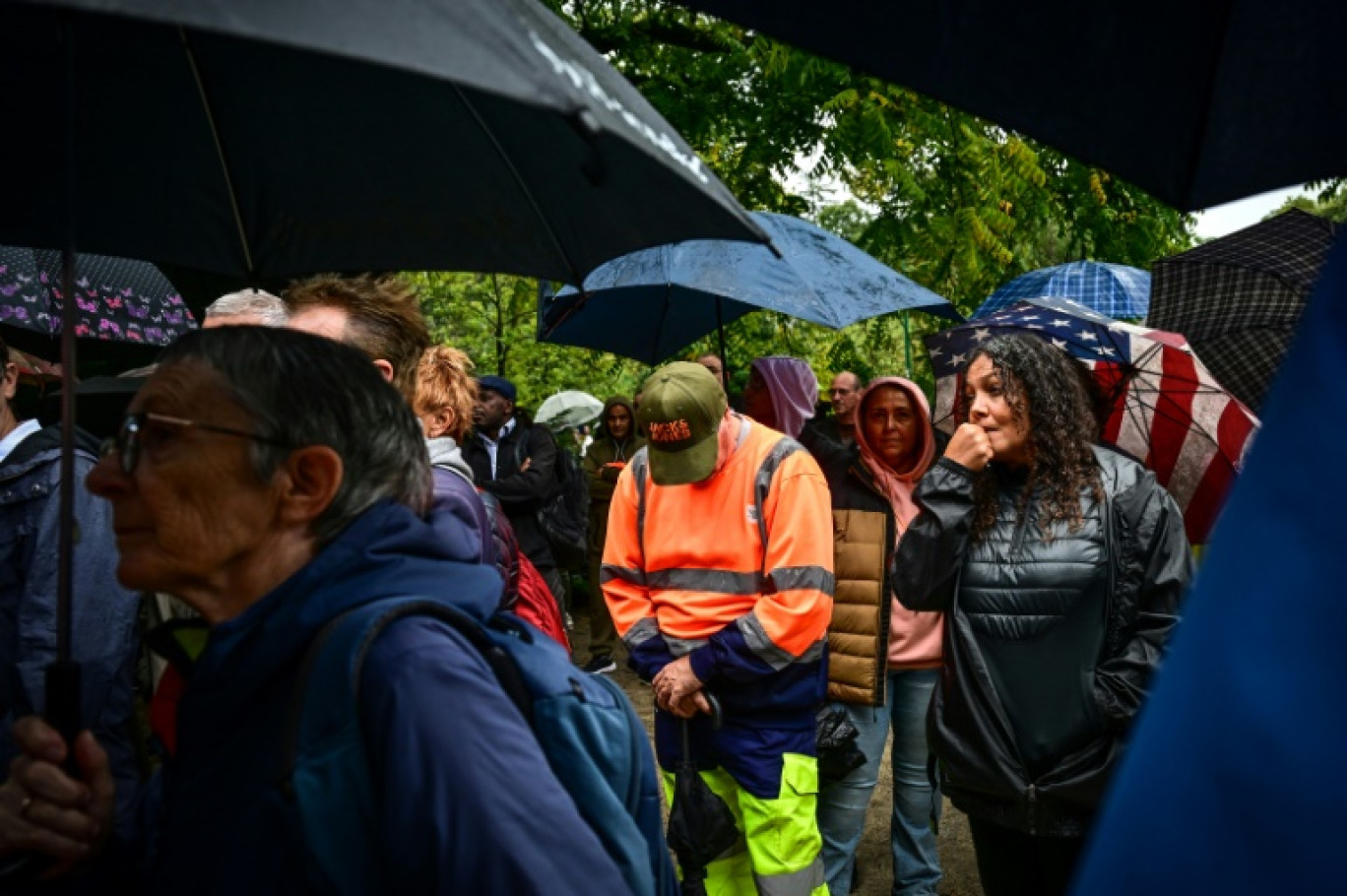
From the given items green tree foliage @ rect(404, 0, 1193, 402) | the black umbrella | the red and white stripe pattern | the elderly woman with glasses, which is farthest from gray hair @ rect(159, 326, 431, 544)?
green tree foliage @ rect(404, 0, 1193, 402)

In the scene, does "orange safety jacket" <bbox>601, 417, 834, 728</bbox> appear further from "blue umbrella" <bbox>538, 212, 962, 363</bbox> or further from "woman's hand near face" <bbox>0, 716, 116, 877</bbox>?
"woman's hand near face" <bbox>0, 716, 116, 877</bbox>

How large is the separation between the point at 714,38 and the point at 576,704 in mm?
7365

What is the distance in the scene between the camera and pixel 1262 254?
15.2 ft

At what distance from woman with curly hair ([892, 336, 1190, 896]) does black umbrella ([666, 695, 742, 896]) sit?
3.01 feet

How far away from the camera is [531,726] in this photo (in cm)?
150

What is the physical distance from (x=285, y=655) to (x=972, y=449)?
2468 mm

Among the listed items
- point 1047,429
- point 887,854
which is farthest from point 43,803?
point 887,854

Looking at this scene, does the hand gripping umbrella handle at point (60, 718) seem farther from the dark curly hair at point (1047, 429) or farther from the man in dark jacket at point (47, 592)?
the dark curly hair at point (1047, 429)

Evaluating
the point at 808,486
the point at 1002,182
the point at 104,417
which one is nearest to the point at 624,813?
the point at 808,486

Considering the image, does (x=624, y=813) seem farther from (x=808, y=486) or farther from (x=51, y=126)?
(x=808, y=486)

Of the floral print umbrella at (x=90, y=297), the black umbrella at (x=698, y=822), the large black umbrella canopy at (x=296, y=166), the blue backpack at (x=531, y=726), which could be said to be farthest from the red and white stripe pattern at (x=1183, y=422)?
the floral print umbrella at (x=90, y=297)

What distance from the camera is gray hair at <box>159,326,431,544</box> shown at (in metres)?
1.68

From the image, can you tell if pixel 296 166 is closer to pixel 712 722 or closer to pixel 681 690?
pixel 681 690

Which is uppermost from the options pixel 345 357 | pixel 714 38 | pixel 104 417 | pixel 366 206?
pixel 714 38
